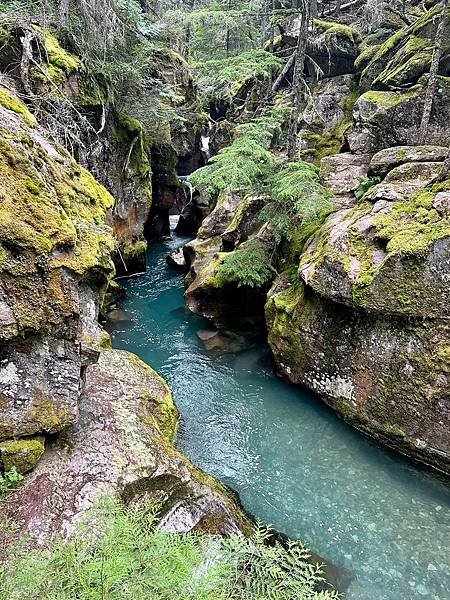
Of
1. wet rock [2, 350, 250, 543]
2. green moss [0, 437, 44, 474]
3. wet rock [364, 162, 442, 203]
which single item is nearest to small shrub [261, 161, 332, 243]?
wet rock [364, 162, 442, 203]

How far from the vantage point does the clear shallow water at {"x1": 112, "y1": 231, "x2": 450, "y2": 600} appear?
6297 mm

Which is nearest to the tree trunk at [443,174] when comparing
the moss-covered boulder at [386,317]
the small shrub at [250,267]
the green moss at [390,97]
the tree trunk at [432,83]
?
the moss-covered boulder at [386,317]

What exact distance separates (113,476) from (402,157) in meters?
9.86

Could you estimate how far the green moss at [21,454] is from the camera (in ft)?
17.0

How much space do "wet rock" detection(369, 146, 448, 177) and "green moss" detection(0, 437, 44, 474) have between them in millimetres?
9956

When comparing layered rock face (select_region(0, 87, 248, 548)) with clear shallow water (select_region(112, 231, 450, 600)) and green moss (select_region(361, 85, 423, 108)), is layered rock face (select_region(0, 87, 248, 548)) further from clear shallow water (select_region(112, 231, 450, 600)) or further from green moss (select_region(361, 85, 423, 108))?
green moss (select_region(361, 85, 423, 108))

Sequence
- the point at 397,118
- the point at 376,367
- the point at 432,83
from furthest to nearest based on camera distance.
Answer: the point at 397,118 < the point at 432,83 < the point at 376,367

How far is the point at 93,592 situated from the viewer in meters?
2.57

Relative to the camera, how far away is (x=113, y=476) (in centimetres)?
564

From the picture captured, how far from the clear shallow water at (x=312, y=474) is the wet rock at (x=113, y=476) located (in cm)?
113

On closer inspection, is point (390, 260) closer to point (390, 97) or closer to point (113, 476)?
point (113, 476)

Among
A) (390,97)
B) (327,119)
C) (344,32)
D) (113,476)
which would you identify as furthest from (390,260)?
(344,32)

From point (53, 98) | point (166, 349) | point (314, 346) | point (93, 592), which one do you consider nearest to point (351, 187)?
point (314, 346)

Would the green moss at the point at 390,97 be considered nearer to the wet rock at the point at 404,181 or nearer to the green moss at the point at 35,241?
the wet rock at the point at 404,181
